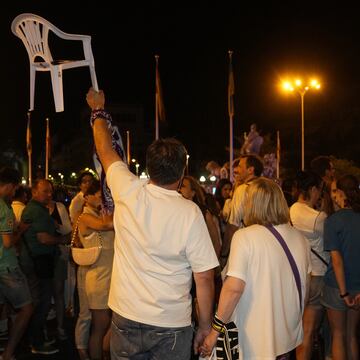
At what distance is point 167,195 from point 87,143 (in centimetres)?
9689

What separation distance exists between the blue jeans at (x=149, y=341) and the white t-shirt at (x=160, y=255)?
0.05 metres

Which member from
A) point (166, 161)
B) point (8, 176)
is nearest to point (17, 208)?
point (8, 176)

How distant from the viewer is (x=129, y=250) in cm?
325

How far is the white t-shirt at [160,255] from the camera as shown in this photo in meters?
3.13

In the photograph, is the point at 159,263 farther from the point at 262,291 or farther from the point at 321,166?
the point at 321,166

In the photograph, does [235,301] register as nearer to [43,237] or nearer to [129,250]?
[129,250]

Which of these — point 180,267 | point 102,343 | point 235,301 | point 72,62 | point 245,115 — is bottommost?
point 102,343

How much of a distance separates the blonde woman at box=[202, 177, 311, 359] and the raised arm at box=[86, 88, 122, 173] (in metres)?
0.98

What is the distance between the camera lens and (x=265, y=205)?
3.69 meters

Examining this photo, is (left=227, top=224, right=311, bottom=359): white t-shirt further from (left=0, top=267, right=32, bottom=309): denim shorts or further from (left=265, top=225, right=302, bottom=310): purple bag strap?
(left=0, top=267, right=32, bottom=309): denim shorts

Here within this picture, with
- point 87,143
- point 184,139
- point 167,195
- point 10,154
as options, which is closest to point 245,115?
point 184,139

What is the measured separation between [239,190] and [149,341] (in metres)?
2.47

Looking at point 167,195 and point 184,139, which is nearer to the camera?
point 167,195

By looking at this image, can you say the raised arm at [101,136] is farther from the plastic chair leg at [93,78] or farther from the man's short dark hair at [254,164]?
the man's short dark hair at [254,164]
